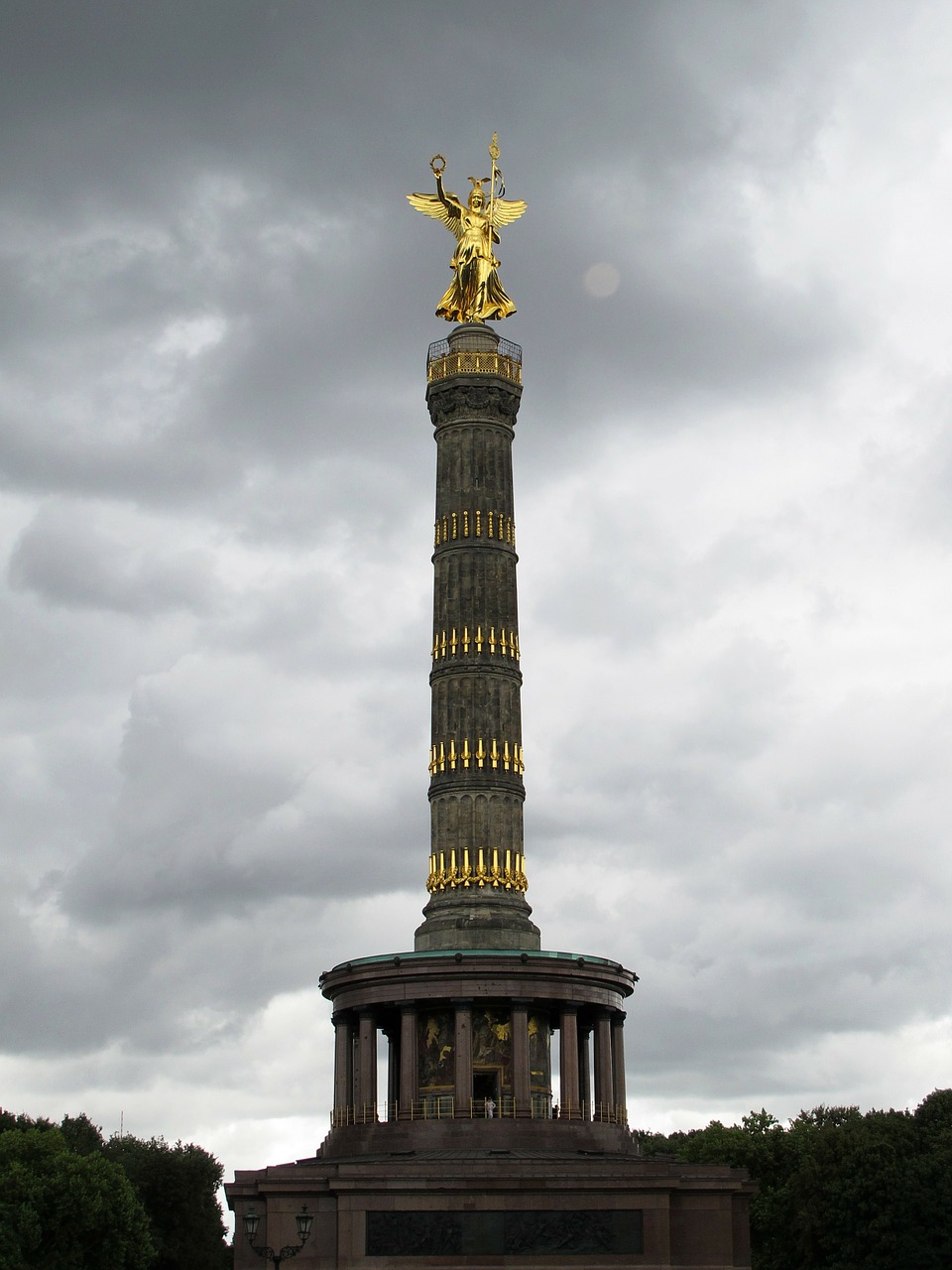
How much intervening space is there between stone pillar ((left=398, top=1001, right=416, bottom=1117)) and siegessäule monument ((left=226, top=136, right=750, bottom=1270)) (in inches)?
2.2

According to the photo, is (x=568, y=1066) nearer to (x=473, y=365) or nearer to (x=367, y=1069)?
(x=367, y=1069)

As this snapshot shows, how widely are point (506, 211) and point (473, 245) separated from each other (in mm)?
2006

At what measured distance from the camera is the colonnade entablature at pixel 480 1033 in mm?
50438

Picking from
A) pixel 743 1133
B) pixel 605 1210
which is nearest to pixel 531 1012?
pixel 605 1210

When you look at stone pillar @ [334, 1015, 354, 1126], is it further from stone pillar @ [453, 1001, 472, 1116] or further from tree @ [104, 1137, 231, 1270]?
tree @ [104, 1137, 231, 1270]

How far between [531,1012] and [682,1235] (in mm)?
7837

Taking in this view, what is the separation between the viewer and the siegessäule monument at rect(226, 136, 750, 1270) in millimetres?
46312

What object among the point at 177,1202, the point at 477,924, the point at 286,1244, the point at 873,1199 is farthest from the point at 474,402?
the point at 177,1202

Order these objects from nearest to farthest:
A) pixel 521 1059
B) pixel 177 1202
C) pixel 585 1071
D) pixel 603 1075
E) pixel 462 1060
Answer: pixel 462 1060, pixel 521 1059, pixel 603 1075, pixel 585 1071, pixel 177 1202

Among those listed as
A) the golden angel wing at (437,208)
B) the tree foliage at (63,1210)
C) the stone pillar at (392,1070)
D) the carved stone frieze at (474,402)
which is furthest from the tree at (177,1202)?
the golden angel wing at (437,208)

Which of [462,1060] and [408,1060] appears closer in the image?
[462,1060]

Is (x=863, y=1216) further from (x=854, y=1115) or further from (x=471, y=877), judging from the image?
(x=854, y=1115)

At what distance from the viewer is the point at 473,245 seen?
62.1 m

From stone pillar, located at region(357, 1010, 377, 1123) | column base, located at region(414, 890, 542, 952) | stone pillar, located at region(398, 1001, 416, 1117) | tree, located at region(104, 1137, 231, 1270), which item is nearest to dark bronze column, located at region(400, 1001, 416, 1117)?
stone pillar, located at region(398, 1001, 416, 1117)
